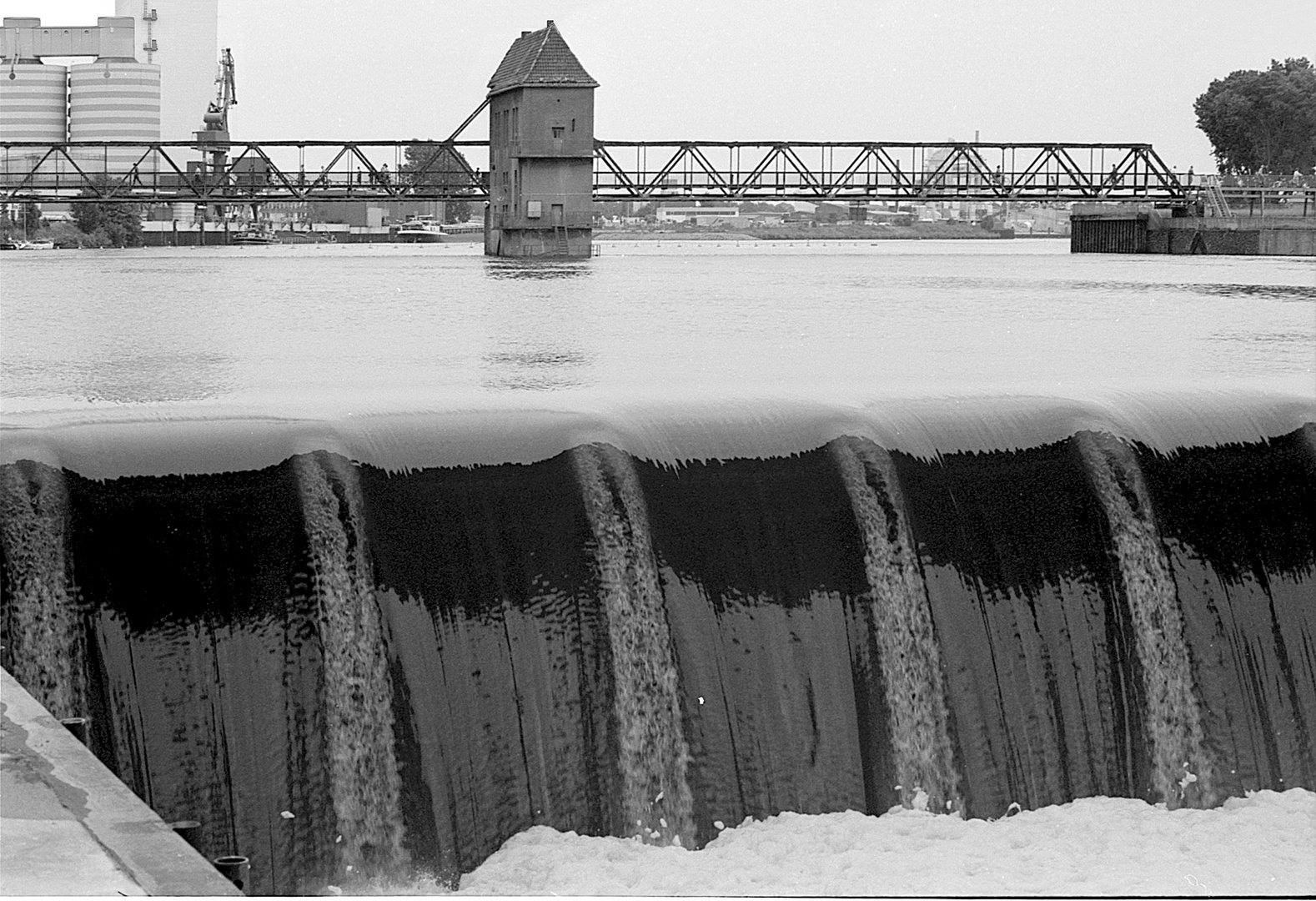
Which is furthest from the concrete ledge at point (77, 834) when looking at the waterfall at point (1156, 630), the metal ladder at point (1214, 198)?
the metal ladder at point (1214, 198)

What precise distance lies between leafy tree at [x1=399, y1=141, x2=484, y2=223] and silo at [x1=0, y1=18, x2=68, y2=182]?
14.4 metres

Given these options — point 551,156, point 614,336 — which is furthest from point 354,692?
point 551,156

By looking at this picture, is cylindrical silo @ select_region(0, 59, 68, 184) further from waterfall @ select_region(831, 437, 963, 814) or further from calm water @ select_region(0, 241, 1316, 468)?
waterfall @ select_region(831, 437, 963, 814)

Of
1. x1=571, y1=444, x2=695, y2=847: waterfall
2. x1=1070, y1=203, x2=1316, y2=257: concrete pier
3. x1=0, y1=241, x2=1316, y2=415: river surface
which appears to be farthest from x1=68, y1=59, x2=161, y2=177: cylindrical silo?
x1=571, y1=444, x2=695, y2=847: waterfall

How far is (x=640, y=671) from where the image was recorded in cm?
1235

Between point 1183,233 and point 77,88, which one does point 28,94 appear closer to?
point 77,88

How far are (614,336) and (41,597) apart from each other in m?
14.5

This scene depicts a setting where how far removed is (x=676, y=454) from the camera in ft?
45.2

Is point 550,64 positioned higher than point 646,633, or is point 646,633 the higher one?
point 550,64

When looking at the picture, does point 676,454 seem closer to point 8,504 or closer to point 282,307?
point 8,504

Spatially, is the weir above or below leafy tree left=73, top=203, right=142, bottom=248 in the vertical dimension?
below

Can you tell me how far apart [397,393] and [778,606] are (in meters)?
4.80

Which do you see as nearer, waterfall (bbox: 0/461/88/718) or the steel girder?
waterfall (bbox: 0/461/88/718)

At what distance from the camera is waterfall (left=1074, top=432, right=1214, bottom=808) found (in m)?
13.1
